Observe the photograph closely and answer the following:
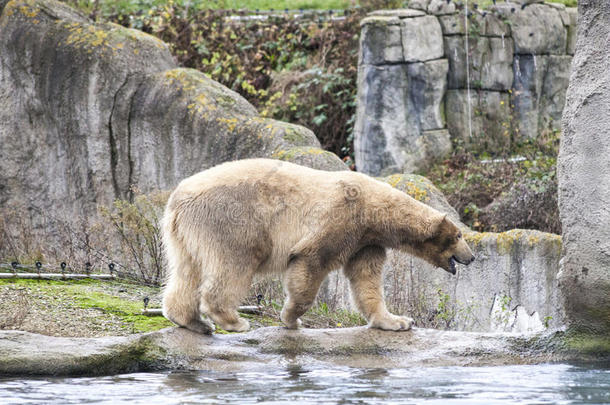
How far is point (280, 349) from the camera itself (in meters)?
6.85

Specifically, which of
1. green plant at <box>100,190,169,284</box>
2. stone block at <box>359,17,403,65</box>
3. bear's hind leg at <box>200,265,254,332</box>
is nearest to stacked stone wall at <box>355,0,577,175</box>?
stone block at <box>359,17,403,65</box>

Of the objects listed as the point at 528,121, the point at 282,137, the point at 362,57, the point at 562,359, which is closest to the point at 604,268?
the point at 562,359

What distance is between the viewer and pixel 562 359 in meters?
6.76

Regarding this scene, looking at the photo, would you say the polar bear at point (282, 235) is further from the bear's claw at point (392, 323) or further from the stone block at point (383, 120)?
the stone block at point (383, 120)

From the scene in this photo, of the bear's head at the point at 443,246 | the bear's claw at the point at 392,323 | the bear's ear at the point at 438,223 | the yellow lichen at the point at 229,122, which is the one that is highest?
the yellow lichen at the point at 229,122

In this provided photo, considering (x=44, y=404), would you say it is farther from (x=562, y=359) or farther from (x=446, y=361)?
(x=562, y=359)

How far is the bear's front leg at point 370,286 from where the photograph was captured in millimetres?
7117

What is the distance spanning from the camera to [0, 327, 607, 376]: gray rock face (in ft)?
21.1

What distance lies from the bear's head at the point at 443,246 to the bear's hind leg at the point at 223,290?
4.87ft

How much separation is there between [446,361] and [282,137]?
206 inches

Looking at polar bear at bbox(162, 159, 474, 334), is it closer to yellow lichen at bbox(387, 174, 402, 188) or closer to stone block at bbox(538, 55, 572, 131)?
yellow lichen at bbox(387, 174, 402, 188)

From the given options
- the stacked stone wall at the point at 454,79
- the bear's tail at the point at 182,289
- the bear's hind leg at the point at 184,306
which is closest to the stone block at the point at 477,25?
the stacked stone wall at the point at 454,79

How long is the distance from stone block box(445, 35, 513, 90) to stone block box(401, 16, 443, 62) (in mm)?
394

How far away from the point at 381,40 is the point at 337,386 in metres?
11.0
